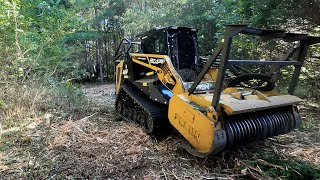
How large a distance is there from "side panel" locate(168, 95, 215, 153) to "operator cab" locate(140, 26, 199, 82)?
1.35m

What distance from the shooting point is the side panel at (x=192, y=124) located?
3629 millimetres

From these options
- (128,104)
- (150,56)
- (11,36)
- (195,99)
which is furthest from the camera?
(128,104)

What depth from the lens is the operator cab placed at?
5.43 m

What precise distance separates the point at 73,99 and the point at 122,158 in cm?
414

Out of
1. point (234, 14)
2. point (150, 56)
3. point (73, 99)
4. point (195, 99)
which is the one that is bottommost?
point (73, 99)

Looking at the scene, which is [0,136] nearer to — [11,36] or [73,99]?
[11,36]

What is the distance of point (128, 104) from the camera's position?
675cm

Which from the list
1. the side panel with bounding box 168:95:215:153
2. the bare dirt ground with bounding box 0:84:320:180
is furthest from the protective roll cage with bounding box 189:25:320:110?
the bare dirt ground with bounding box 0:84:320:180

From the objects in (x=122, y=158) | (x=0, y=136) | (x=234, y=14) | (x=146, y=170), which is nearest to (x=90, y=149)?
(x=122, y=158)

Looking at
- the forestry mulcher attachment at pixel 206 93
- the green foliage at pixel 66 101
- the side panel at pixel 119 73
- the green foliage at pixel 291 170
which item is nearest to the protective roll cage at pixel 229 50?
the forestry mulcher attachment at pixel 206 93

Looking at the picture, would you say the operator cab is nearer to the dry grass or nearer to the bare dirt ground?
the bare dirt ground

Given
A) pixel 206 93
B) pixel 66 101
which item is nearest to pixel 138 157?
pixel 206 93

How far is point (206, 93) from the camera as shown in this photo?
466 centimetres

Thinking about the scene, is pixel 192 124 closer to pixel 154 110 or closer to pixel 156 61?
pixel 154 110
